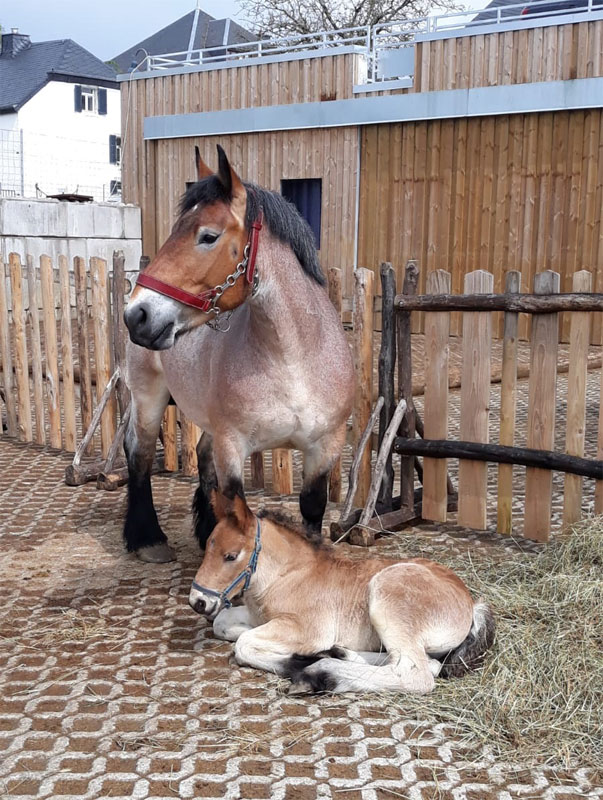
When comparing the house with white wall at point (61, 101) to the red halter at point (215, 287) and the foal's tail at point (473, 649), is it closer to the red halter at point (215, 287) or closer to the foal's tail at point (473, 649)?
the red halter at point (215, 287)

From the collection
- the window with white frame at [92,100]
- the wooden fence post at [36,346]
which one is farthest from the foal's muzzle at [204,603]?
the window with white frame at [92,100]

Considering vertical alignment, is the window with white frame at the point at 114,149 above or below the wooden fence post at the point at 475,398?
above

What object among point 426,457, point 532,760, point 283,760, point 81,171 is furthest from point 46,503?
point 81,171

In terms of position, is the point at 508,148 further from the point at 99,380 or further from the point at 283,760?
the point at 283,760

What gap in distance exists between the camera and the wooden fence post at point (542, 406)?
5.76m

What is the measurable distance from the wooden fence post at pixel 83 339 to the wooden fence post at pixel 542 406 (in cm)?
425

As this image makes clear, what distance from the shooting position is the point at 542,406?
5.83 meters

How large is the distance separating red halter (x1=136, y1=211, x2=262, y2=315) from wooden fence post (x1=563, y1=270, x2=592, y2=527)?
239 cm

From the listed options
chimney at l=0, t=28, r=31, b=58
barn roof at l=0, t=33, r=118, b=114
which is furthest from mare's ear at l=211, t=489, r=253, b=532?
chimney at l=0, t=28, r=31, b=58

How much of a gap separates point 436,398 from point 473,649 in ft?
8.44

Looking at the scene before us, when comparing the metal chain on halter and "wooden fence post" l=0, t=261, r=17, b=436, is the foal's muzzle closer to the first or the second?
the metal chain on halter

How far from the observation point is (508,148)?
1383cm

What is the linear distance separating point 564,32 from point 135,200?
370 inches

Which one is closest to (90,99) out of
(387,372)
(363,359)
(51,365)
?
(51,365)
